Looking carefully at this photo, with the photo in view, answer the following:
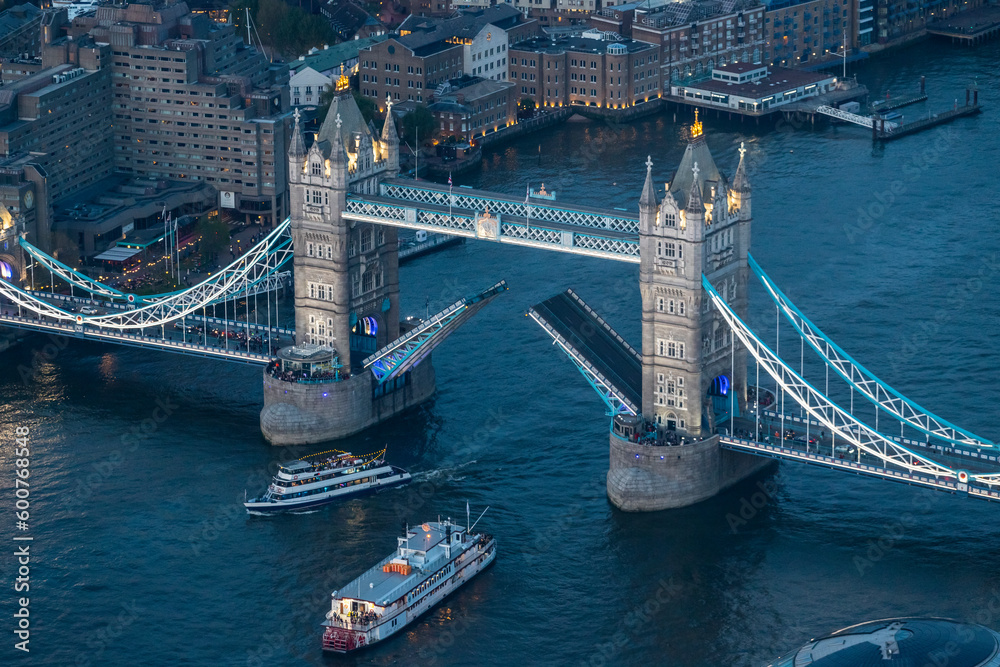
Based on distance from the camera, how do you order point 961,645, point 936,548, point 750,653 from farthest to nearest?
point 936,548
point 750,653
point 961,645

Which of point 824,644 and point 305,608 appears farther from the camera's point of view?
point 305,608

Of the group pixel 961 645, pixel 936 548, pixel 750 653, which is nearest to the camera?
pixel 961 645

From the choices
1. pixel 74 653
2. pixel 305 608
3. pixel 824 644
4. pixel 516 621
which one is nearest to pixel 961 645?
pixel 824 644

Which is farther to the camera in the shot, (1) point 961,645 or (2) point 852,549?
(2) point 852,549

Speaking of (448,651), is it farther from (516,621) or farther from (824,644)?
(824,644)

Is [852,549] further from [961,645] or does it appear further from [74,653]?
[74,653]

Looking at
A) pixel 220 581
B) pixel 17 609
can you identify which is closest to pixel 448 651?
pixel 220 581
